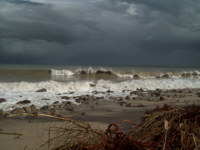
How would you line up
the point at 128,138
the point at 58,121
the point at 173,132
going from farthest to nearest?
the point at 58,121
the point at 173,132
the point at 128,138

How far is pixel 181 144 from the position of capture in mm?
1387

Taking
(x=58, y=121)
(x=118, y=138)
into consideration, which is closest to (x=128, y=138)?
(x=118, y=138)

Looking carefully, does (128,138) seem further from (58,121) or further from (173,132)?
(58,121)

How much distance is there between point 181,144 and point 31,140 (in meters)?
3.85

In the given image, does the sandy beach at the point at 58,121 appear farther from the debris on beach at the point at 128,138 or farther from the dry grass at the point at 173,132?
the debris on beach at the point at 128,138

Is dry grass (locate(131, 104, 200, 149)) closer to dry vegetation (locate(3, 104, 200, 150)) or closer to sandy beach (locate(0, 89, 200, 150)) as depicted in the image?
dry vegetation (locate(3, 104, 200, 150))

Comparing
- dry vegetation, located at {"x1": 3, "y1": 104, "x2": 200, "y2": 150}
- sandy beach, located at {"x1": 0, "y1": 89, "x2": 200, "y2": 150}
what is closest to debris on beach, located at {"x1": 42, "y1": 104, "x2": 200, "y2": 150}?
dry vegetation, located at {"x1": 3, "y1": 104, "x2": 200, "y2": 150}

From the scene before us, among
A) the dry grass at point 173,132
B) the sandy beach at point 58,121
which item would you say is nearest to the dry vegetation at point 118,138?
the dry grass at point 173,132

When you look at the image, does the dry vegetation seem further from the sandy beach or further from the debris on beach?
the sandy beach

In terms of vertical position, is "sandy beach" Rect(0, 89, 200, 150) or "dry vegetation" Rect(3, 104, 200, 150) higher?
"dry vegetation" Rect(3, 104, 200, 150)

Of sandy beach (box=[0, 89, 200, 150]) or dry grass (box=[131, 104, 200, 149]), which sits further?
sandy beach (box=[0, 89, 200, 150])

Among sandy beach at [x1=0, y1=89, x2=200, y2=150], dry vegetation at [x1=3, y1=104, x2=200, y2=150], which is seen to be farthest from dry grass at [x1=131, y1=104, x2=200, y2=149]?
sandy beach at [x1=0, y1=89, x2=200, y2=150]

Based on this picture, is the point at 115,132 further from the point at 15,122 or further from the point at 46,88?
the point at 46,88

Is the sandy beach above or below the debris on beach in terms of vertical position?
below
